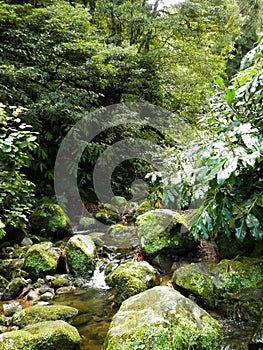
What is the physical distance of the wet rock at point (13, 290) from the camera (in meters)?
3.98

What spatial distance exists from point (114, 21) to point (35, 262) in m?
7.12

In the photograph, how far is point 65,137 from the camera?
7.64 meters

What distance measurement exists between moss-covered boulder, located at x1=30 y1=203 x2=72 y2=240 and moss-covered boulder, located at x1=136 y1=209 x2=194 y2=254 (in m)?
2.23

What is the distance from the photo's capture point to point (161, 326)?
2266 millimetres

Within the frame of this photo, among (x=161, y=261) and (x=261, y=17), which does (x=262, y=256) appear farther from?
(x=261, y=17)

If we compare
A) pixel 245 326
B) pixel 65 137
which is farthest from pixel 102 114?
pixel 245 326

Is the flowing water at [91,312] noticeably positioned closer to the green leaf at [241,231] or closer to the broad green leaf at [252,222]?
the green leaf at [241,231]

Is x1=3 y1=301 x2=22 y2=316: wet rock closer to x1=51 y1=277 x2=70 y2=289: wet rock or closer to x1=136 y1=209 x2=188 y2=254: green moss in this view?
x1=51 y1=277 x2=70 y2=289: wet rock

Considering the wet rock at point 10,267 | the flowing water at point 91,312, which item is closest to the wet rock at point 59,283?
the flowing water at point 91,312

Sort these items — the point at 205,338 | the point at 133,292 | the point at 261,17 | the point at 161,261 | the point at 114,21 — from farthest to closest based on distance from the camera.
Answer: the point at 261,17 < the point at 114,21 < the point at 161,261 < the point at 133,292 < the point at 205,338

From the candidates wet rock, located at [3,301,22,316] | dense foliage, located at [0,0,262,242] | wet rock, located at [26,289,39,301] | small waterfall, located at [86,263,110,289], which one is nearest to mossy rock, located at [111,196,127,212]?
dense foliage, located at [0,0,262,242]

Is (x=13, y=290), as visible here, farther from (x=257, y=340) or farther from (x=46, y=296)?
(x=257, y=340)

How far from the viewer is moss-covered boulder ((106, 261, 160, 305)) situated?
141 inches

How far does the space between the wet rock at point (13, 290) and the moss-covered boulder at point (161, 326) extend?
2.02 metres
